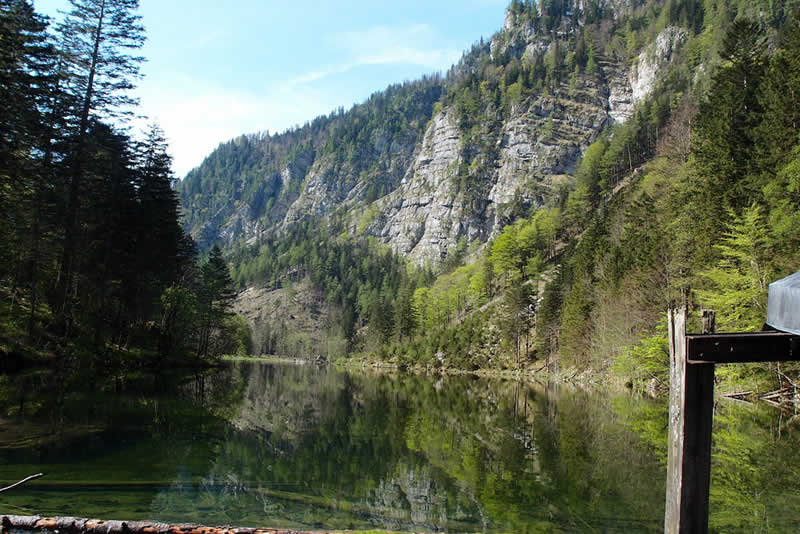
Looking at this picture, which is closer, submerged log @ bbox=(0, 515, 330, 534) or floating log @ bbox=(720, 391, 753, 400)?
submerged log @ bbox=(0, 515, 330, 534)

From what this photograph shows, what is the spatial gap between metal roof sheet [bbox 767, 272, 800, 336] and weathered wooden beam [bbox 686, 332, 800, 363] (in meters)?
0.90

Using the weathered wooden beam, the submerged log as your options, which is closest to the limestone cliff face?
the weathered wooden beam

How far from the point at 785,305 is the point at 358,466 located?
38.0 feet

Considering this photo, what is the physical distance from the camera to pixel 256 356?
148 metres

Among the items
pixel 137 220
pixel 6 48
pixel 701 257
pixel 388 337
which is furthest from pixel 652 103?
pixel 6 48

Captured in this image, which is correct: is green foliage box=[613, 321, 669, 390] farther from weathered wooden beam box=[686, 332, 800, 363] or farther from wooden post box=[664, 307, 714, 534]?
wooden post box=[664, 307, 714, 534]

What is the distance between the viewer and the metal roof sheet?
154 inches

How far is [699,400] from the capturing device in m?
5.30

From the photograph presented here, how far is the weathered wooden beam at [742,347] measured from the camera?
5.22 m

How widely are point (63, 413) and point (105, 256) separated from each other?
17.4m

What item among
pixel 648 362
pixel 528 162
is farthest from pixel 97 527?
pixel 528 162

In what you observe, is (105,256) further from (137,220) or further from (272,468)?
(272,468)

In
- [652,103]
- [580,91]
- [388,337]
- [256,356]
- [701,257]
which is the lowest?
[256,356]

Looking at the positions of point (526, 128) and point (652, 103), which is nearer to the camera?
point (652, 103)
